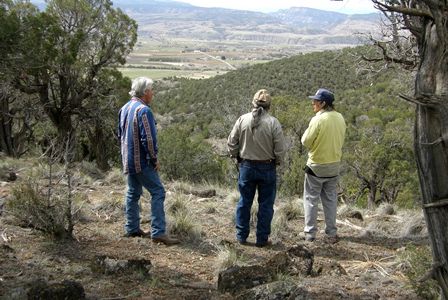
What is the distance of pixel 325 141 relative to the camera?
21.3ft

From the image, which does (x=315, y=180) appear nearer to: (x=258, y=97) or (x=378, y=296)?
(x=258, y=97)

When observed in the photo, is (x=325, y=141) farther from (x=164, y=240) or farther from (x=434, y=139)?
(x=434, y=139)

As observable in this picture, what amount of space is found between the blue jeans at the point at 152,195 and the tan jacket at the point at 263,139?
1.07 meters

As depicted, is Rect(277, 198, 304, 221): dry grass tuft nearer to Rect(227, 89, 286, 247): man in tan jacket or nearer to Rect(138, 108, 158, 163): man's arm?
Rect(227, 89, 286, 247): man in tan jacket

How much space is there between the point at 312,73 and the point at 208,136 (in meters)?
14.4

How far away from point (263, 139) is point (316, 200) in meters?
1.14

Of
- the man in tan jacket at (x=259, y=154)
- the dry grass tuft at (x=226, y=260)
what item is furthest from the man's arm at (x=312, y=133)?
the dry grass tuft at (x=226, y=260)

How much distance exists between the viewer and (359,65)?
10.4 meters

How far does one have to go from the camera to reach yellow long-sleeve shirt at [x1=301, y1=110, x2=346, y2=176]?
6.49m

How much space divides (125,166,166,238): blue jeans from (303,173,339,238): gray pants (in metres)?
1.83

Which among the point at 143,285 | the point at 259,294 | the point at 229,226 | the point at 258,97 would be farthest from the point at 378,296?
the point at 229,226

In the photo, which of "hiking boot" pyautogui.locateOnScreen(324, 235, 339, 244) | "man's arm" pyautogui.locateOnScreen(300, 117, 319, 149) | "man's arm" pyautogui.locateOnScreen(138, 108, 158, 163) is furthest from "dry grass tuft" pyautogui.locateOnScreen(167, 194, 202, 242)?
"man's arm" pyautogui.locateOnScreen(300, 117, 319, 149)

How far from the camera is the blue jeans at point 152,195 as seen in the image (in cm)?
617

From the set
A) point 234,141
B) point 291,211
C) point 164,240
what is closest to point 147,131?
point 234,141
